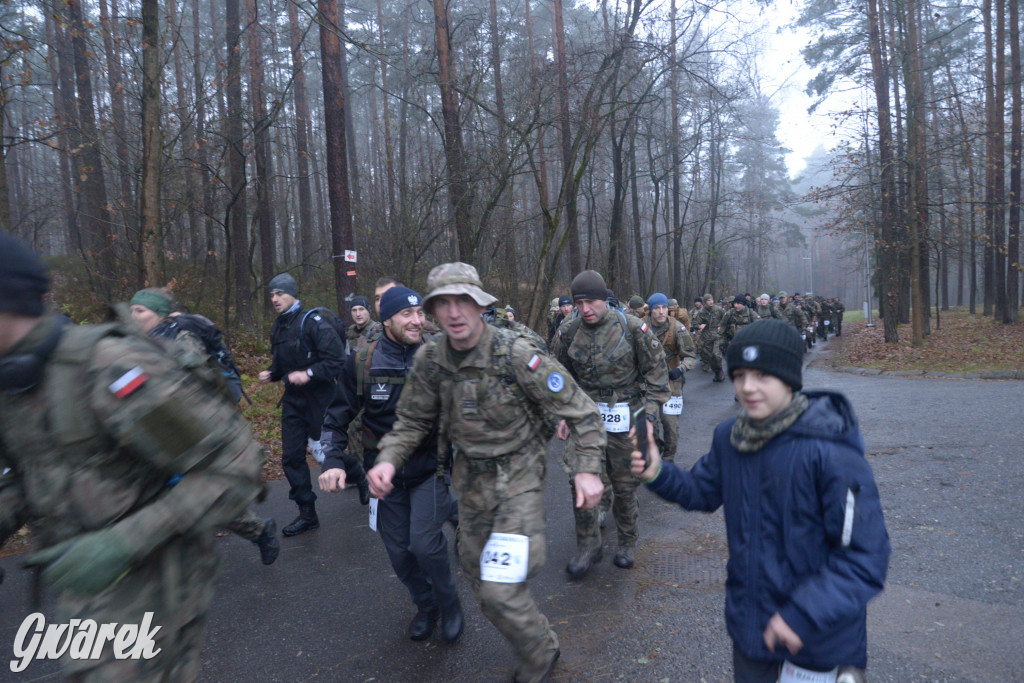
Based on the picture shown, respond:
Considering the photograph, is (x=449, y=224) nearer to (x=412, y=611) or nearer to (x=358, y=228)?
(x=358, y=228)

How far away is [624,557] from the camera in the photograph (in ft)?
16.9

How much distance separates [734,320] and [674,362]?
4652mm

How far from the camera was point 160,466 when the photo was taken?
74.8 inches

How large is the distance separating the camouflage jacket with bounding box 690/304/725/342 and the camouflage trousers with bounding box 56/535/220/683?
14.9m

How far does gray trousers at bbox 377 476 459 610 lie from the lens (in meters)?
3.92

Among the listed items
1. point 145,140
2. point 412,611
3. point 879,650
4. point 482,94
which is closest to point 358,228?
point 482,94

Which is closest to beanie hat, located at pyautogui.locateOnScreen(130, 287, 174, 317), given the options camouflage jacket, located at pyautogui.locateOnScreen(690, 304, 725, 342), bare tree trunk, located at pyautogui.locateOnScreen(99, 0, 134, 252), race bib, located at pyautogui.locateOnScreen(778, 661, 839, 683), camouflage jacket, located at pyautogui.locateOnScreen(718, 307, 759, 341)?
race bib, located at pyautogui.locateOnScreen(778, 661, 839, 683)

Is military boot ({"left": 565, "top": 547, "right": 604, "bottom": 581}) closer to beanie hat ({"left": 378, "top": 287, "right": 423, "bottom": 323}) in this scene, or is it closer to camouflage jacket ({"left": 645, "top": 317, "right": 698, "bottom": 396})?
camouflage jacket ({"left": 645, "top": 317, "right": 698, "bottom": 396})

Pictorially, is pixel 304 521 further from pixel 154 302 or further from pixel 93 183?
pixel 93 183

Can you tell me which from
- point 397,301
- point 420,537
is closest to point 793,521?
point 420,537

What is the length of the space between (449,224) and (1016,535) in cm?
1225

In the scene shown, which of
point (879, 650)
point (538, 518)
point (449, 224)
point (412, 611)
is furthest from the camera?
point (449, 224)

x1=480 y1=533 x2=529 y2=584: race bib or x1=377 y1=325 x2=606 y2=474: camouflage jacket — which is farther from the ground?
x1=377 y1=325 x2=606 y2=474: camouflage jacket

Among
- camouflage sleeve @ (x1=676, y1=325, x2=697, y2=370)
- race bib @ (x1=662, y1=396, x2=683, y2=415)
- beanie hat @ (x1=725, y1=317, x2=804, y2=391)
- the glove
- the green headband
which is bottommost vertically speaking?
race bib @ (x1=662, y1=396, x2=683, y2=415)
